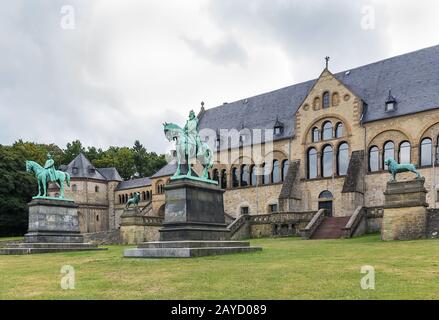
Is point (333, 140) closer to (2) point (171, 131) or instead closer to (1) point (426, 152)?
(1) point (426, 152)

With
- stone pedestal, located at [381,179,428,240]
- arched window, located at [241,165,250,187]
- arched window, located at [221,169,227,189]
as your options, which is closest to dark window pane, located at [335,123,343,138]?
arched window, located at [241,165,250,187]

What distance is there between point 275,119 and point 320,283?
44645mm

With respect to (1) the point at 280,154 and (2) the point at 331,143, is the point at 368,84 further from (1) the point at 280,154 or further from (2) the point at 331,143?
(1) the point at 280,154

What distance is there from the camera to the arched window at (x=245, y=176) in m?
53.5

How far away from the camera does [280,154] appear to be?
50.7m

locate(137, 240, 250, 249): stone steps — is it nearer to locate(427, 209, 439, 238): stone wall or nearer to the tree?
locate(427, 209, 439, 238): stone wall

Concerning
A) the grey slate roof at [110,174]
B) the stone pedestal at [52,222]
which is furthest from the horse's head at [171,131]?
the grey slate roof at [110,174]

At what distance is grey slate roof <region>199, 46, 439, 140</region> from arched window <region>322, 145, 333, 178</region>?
4793 millimetres

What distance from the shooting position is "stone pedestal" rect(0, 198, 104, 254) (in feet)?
98.0

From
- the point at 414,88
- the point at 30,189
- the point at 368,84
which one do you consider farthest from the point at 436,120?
the point at 30,189

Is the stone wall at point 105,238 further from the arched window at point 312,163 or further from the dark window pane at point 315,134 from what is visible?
the dark window pane at point 315,134

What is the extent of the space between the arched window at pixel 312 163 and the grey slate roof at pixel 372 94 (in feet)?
11.2

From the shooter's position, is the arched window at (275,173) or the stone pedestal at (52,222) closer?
the stone pedestal at (52,222)

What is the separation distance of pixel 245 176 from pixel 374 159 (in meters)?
16.2
